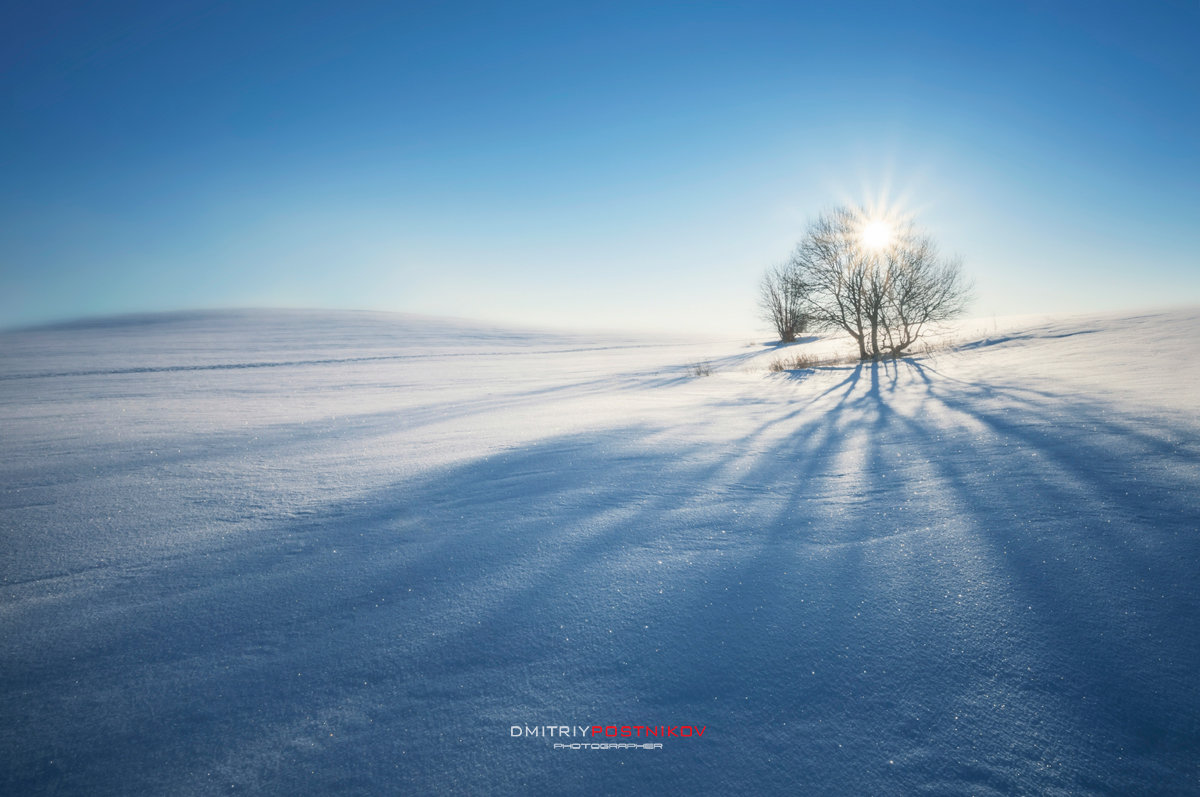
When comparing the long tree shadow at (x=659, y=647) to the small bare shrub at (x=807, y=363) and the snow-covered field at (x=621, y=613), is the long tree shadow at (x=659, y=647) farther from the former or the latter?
the small bare shrub at (x=807, y=363)

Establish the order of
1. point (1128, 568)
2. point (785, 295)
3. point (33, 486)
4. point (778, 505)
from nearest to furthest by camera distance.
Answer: point (1128, 568) < point (778, 505) < point (33, 486) < point (785, 295)

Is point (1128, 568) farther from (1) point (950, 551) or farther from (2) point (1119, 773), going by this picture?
(2) point (1119, 773)

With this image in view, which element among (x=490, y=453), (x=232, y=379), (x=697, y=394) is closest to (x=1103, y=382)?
(x=697, y=394)

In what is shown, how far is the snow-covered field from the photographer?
1496mm

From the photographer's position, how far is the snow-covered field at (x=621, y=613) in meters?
1.50

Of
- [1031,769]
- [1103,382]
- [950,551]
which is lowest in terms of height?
[1031,769]

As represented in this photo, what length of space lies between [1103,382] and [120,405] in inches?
671

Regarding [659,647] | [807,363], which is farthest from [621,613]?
[807,363]

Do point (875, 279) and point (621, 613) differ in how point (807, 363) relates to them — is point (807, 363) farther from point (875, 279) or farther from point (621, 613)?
point (621, 613)

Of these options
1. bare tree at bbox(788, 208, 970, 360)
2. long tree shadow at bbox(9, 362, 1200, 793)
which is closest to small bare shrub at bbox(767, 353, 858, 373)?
bare tree at bbox(788, 208, 970, 360)

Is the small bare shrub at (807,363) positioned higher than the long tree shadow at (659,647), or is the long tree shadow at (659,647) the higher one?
the small bare shrub at (807,363)

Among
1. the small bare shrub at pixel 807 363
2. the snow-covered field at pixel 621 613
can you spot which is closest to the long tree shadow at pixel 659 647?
the snow-covered field at pixel 621 613

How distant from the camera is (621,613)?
7.20ft

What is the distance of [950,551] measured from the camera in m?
2.57
